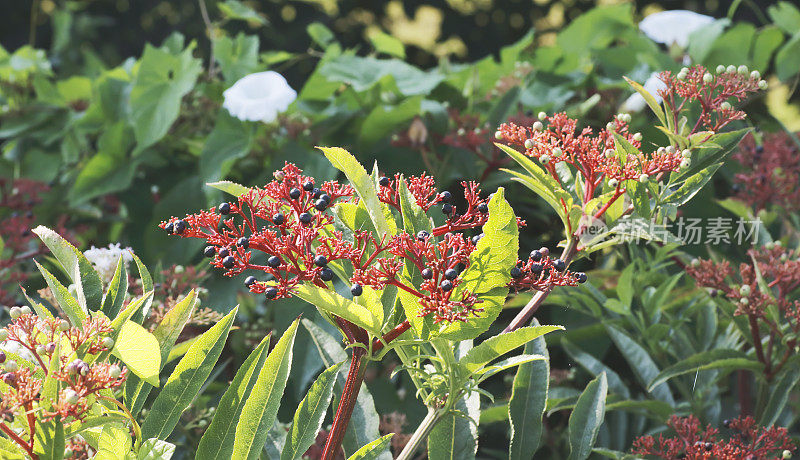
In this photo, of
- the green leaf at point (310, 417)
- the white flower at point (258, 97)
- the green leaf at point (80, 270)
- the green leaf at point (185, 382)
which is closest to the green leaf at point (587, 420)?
the green leaf at point (310, 417)

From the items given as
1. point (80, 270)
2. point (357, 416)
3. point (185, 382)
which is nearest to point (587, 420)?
point (357, 416)

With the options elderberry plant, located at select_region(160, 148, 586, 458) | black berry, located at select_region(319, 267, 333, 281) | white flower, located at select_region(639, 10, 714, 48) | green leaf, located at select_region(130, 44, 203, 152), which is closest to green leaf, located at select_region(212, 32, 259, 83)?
green leaf, located at select_region(130, 44, 203, 152)

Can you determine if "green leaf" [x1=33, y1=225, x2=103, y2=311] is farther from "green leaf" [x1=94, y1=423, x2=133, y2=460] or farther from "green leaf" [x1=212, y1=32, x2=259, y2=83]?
"green leaf" [x1=212, y1=32, x2=259, y2=83]

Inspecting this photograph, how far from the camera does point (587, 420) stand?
102 cm

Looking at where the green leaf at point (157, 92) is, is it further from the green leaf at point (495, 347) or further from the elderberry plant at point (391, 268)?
the green leaf at point (495, 347)

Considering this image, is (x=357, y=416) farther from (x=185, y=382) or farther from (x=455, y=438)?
(x=185, y=382)

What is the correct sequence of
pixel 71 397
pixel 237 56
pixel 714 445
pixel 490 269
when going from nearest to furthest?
1. pixel 71 397
2. pixel 490 269
3. pixel 714 445
4. pixel 237 56

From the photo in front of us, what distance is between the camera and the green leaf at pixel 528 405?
99cm

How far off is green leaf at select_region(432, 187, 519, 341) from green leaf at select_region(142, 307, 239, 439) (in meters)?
0.21

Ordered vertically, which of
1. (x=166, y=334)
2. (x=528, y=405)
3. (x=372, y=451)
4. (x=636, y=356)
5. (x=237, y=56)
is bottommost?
(x=636, y=356)

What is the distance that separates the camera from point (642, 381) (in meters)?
1.28

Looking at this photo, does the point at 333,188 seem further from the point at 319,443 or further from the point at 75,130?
the point at 75,130

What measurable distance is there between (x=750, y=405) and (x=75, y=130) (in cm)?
161

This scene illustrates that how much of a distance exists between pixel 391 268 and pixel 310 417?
0.66 ft
